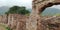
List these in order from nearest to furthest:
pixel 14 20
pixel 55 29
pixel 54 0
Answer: pixel 54 0 < pixel 55 29 < pixel 14 20

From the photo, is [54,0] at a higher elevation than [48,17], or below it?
higher

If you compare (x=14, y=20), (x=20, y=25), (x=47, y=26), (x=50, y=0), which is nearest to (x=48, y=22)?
(x=47, y=26)

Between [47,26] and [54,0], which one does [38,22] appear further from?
[54,0]

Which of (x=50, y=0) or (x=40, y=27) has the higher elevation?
(x=50, y=0)

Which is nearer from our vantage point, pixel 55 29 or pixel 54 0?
pixel 54 0

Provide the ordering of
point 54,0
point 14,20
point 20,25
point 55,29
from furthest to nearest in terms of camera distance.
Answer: point 14,20
point 20,25
point 55,29
point 54,0

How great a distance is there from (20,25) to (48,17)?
17.7 feet

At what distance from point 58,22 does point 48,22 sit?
0.58m

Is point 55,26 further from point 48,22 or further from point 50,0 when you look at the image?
point 50,0

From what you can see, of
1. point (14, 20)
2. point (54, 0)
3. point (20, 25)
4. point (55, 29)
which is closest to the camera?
point (54, 0)

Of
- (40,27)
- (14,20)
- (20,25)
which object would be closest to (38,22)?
(40,27)

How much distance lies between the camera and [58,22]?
13.1 metres

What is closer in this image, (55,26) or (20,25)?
(55,26)

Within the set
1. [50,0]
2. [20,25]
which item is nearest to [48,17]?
[50,0]
